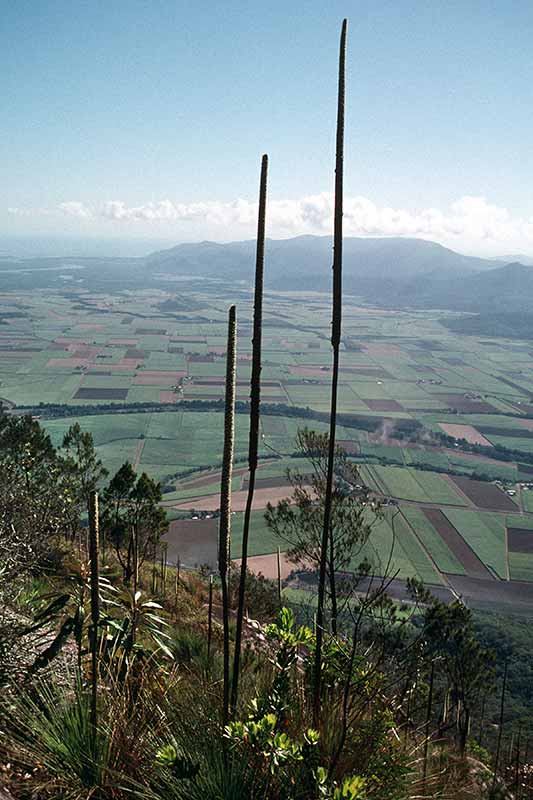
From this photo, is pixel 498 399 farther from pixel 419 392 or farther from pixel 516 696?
pixel 516 696

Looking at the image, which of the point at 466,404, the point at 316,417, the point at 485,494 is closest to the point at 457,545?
the point at 485,494

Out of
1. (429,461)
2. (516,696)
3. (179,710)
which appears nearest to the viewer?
(179,710)

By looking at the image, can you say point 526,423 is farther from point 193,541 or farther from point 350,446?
point 193,541

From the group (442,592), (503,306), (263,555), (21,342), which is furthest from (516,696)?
(503,306)

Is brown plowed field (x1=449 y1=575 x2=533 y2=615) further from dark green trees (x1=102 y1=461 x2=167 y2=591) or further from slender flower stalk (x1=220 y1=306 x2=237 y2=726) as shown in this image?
slender flower stalk (x1=220 y1=306 x2=237 y2=726)

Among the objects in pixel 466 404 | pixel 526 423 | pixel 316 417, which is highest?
pixel 466 404

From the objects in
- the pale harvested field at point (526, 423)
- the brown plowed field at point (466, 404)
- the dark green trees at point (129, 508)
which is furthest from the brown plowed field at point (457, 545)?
the brown plowed field at point (466, 404)

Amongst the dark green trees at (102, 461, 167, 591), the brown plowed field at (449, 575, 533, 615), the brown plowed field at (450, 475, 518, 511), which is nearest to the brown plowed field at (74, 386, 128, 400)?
the brown plowed field at (450, 475, 518, 511)
